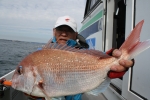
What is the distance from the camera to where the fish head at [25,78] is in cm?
165

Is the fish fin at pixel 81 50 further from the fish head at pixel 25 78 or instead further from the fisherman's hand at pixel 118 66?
the fish head at pixel 25 78

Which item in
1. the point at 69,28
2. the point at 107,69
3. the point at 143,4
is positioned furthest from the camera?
the point at 69,28

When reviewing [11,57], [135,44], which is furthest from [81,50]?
[11,57]

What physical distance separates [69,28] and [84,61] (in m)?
1.31

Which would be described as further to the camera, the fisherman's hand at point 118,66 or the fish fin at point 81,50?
the fish fin at point 81,50

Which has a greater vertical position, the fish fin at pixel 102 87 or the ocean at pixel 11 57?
the fish fin at pixel 102 87

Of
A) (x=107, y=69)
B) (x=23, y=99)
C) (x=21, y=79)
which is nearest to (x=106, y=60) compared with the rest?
(x=107, y=69)

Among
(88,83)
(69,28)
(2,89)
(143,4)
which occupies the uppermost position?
(143,4)

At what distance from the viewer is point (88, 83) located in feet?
5.21

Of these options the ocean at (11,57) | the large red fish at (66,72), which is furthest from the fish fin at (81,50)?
the ocean at (11,57)

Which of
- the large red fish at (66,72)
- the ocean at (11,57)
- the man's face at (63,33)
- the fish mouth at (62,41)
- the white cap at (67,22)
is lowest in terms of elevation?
the ocean at (11,57)

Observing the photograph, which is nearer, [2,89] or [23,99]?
[2,89]

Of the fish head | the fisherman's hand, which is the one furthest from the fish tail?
the fish head

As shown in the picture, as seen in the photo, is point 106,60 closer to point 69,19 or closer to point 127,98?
point 127,98
